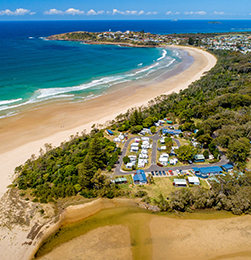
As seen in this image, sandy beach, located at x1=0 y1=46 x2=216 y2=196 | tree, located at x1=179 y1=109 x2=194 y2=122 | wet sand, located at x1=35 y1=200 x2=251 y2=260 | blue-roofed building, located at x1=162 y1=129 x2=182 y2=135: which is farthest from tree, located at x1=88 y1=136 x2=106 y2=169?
tree, located at x1=179 y1=109 x2=194 y2=122

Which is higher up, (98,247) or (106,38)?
(106,38)

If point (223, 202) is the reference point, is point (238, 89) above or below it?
above

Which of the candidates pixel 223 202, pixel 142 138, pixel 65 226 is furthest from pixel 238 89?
pixel 65 226

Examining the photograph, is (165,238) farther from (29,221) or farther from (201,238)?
(29,221)

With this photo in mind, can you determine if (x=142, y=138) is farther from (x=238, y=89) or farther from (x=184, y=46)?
(x=184, y=46)

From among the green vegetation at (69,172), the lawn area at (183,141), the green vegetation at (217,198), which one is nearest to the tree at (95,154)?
the green vegetation at (69,172)

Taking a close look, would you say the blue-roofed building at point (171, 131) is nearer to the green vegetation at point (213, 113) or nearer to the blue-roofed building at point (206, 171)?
the green vegetation at point (213, 113)

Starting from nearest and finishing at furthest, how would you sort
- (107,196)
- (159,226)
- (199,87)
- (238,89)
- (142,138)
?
(159,226)
(107,196)
(142,138)
(238,89)
(199,87)

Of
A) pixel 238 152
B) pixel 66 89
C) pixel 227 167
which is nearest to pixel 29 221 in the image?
pixel 227 167
